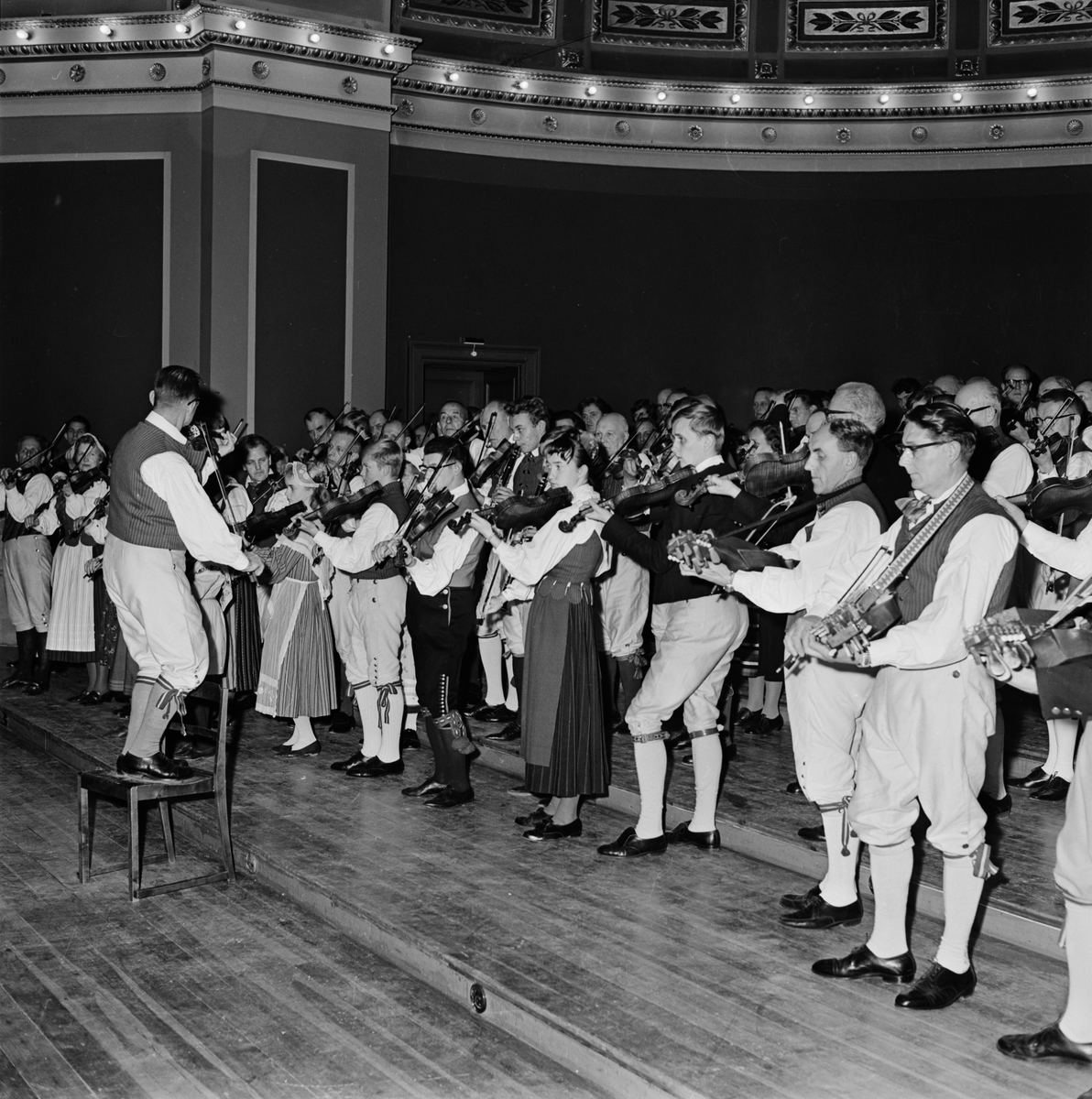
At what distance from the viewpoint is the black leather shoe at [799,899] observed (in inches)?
157

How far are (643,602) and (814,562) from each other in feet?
7.80

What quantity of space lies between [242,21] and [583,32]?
2785 mm

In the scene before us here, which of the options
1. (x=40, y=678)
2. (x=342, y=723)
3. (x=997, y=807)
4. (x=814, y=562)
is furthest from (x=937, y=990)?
(x=40, y=678)

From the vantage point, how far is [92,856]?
4.87m

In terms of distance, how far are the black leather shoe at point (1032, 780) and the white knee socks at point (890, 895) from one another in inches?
72.6

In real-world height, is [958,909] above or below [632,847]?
Answer: above

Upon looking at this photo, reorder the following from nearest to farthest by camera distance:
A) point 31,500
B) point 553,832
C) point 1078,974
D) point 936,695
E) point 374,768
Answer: point 1078,974, point 936,695, point 553,832, point 374,768, point 31,500

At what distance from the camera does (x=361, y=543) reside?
5.45 meters

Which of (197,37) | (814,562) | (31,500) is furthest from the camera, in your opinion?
(197,37)

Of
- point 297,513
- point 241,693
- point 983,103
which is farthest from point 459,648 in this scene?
point 983,103

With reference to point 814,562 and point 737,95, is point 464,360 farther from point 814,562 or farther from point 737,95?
point 814,562

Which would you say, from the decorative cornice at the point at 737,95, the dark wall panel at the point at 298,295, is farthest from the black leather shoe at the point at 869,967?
the decorative cornice at the point at 737,95

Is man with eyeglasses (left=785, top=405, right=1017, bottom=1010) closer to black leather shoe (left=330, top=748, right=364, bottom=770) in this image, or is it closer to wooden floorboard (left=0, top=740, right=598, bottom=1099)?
wooden floorboard (left=0, top=740, right=598, bottom=1099)

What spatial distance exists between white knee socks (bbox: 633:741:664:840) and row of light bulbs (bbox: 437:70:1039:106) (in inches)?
277
